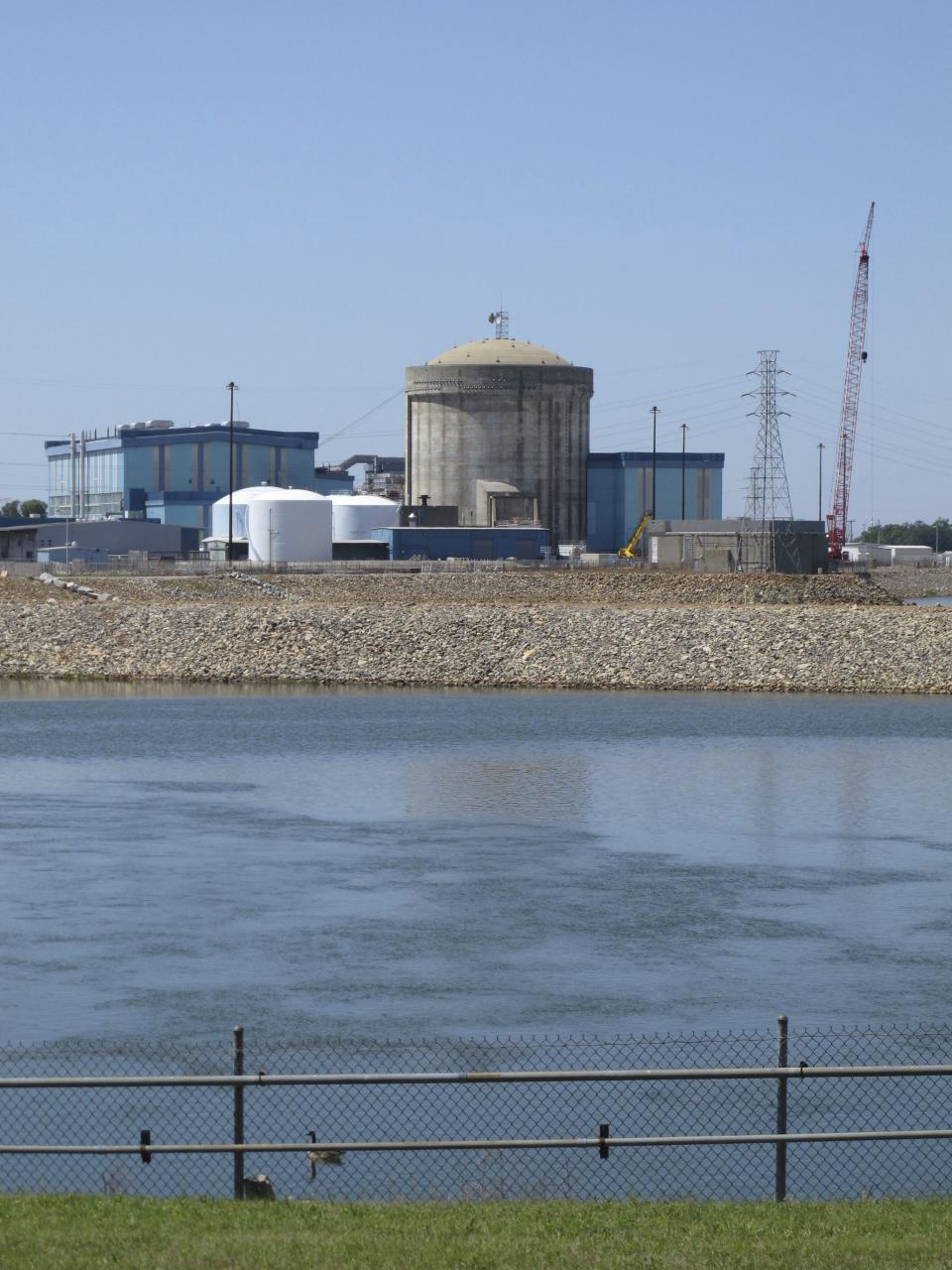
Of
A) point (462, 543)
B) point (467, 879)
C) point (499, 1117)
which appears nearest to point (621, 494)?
point (462, 543)

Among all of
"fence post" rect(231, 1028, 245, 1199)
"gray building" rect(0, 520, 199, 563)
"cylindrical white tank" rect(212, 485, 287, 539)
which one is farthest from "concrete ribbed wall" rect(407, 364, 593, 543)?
"fence post" rect(231, 1028, 245, 1199)

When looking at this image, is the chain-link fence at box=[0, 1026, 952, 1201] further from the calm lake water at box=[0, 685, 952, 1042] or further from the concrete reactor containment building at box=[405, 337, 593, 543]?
the concrete reactor containment building at box=[405, 337, 593, 543]

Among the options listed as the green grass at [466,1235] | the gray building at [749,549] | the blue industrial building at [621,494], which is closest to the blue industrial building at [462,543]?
the gray building at [749,549]

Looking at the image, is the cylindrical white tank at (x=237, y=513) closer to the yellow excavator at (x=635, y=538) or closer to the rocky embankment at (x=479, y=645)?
the yellow excavator at (x=635, y=538)

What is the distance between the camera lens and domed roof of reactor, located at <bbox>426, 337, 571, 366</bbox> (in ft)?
401

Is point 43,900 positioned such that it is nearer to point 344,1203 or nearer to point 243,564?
point 344,1203

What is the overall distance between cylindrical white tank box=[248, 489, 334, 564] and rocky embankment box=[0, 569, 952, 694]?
29746mm

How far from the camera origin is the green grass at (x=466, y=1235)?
9984 millimetres

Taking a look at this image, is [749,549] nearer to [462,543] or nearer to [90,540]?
[462,543]

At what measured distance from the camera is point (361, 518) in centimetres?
11612

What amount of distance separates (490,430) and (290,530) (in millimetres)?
21580

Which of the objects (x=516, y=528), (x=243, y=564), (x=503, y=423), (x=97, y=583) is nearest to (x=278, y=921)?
(x=97, y=583)

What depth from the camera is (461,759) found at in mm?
39094

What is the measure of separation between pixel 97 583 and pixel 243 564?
52.2ft
